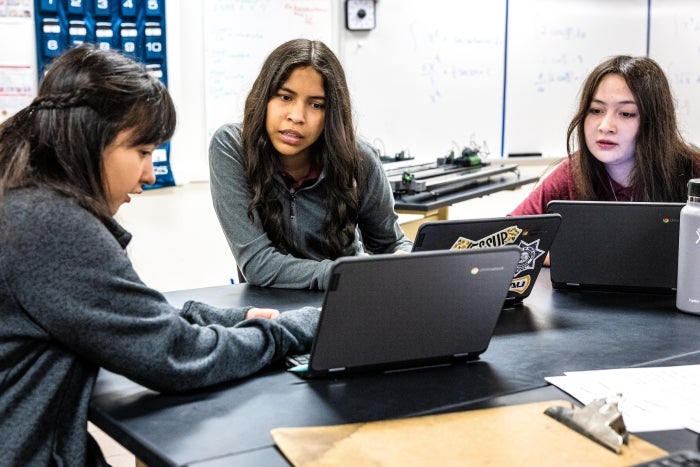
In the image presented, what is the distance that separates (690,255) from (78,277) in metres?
1.06

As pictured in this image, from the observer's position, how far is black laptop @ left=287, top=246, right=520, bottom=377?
1.14 meters

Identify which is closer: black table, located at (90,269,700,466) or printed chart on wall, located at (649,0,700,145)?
black table, located at (90,269,700,466)

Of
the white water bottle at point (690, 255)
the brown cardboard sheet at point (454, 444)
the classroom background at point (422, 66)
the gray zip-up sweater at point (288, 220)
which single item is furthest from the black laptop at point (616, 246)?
the classroom background at point (422, 66)

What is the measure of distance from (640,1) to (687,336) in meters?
4.39

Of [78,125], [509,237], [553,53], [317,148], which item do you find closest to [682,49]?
[553,53]

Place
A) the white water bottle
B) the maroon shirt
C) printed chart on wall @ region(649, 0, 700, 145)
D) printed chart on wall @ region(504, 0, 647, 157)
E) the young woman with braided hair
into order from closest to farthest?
the white water bottle, the young woman with braided hair, the maroon shirt, printed chart on wall @ region(504, 0, 647, 157), printed chart on wall @ region(649, 0, 700, 145)

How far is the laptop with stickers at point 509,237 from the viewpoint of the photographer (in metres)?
1.48

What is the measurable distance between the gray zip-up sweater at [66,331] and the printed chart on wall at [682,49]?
4845 mm

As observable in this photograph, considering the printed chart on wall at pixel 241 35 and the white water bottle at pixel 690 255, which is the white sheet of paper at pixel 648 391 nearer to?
the white water bottle at pixel 690 255

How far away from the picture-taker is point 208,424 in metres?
1.04

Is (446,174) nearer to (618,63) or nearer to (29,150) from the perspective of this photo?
(618,63)

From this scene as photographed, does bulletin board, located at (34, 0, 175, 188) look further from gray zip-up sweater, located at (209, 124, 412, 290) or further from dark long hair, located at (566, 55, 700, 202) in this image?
dark long hair, located at (566, 55, 700, 202)

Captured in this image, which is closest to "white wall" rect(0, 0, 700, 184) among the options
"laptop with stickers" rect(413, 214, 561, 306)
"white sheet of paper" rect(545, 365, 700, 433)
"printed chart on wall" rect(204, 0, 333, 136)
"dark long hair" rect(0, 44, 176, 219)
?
"printed chart on wall" rect(204, 0, 333, 136)

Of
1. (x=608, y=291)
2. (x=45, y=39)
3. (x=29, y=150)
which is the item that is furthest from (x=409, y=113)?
(x=29, y=150)
